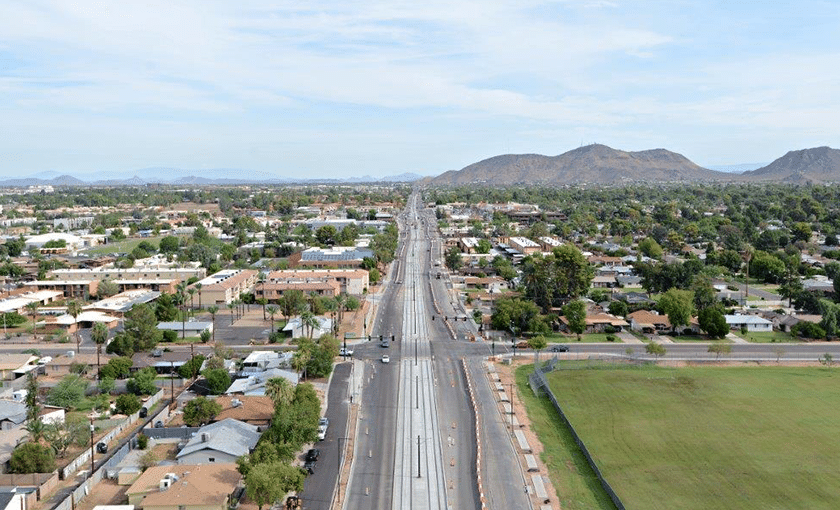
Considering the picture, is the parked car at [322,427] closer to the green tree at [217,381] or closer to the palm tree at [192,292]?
the green tree at [217,381]

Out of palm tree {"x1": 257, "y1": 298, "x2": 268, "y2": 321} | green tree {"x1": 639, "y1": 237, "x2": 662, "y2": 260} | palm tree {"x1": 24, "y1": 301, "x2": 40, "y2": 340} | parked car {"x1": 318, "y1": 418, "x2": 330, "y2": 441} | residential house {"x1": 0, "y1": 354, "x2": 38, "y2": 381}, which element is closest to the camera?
parked car {"x1": 318, "y1": 418, "x2": 330, "y2": 441}

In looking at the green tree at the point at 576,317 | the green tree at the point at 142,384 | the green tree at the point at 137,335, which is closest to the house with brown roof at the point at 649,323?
the green tree at the point at 576,317

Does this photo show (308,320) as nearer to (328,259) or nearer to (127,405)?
(127,405)

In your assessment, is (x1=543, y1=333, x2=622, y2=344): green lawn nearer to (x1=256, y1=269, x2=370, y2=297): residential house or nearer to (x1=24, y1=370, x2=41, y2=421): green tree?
(x1=256, y1=269, x2=370, y2=297): residential house

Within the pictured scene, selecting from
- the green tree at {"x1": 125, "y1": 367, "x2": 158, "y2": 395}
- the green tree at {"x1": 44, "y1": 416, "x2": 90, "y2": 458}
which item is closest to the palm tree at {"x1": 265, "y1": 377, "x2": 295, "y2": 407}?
the green tree at {"x1": 44, "y1": 416, "x2": 90, "y2": 458}

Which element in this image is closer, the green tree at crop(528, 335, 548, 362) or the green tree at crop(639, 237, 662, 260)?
the green tree at crop(528, 335, 548, 362)

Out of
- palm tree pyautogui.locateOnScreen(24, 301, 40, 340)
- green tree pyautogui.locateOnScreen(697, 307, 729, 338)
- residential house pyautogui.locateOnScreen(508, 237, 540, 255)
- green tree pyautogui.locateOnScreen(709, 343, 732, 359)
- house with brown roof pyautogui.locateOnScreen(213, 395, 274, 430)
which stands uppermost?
residential house pyautogui.locateOnScreen(508, 237, 540, 255)

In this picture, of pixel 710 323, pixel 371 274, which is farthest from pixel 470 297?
pixel 710 323
